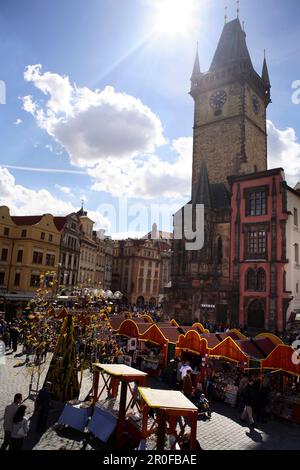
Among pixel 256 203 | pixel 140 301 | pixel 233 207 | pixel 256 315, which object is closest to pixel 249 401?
pixel 256 315

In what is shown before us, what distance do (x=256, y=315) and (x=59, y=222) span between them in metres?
31.2

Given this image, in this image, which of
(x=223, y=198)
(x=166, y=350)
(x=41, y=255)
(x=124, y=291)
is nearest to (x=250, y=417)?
(x=166, y=350)

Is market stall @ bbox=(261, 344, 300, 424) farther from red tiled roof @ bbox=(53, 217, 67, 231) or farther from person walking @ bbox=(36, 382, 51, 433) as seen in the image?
red tiled roof @ bbox=(53, 217, 67, 231)

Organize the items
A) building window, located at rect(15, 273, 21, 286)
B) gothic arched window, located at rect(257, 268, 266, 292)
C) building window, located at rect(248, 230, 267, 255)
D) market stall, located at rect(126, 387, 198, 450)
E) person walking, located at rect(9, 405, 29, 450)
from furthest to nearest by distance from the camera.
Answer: building window, located at rect(15, 273, 21, 286) → building window, located at rect(248, 230, 267, 255) → gothic arched window, located at rect(257, 268, 266, 292) → person walking, located at rect(9, 405, 29, 450) → market stall, located at rect(126, 387, 198, 450)

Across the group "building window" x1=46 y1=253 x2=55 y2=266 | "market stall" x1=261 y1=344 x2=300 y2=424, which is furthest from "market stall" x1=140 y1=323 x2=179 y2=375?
"building window" x1=46 y1=253 x2=55 y2=266

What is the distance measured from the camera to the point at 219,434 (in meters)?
11.1

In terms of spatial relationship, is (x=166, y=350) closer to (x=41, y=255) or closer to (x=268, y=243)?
(x=268, y=243)

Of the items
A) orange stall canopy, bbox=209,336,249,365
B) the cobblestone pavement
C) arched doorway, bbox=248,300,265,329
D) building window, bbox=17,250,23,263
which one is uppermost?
building window, bbox=17,250,23,263

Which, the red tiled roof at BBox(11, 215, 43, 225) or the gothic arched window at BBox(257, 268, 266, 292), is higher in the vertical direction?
the red tiled roof at BBox(11, 215, 43, 225)

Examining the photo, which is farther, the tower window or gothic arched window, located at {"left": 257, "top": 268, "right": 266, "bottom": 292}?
the tower window

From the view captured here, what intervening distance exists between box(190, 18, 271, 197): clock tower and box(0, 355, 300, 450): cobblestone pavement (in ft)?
107

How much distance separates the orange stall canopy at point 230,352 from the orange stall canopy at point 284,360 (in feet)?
2.99

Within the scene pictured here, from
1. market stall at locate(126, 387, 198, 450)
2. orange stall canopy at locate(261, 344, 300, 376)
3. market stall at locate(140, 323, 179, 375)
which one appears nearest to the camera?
market stall at locate(126, 387, 198, 450)

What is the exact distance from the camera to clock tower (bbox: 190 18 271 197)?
4278cm
